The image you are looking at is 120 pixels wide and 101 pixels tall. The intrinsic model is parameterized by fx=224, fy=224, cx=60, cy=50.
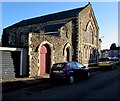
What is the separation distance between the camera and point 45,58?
75.3 ft

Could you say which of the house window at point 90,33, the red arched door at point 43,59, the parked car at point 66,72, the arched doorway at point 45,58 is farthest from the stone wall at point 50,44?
the house window at point 90,33

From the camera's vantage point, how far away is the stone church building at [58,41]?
2036 centimetres

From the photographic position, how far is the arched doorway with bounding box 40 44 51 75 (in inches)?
874

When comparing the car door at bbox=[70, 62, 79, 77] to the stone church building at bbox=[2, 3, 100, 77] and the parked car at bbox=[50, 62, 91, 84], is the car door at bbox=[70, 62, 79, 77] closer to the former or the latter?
the parked car at bbox=[50, 62, 91, 84]

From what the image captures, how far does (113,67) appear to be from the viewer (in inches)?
1171

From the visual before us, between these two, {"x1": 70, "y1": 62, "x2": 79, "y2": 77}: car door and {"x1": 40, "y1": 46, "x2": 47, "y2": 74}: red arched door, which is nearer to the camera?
{"x1": 70, "y1": 62, "x2": 79, "y2": 77}: car door

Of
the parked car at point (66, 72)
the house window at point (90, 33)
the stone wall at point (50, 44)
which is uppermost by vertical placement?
the house window at point (90, 33)

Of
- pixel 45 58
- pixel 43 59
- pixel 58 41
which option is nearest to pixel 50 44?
pixel 45 58

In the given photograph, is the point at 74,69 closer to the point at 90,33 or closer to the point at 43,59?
the point at 43,59

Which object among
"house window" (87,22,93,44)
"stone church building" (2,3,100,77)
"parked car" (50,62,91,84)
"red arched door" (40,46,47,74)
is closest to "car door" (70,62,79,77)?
"parked car" (50,62,91,84)

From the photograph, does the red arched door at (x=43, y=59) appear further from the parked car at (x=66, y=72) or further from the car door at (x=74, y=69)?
the car door at (x=74, y=69)

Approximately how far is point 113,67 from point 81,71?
1317 cm

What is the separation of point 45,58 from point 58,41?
291 centimetres

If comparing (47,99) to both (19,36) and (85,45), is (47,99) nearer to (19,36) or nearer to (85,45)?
(85,45)
